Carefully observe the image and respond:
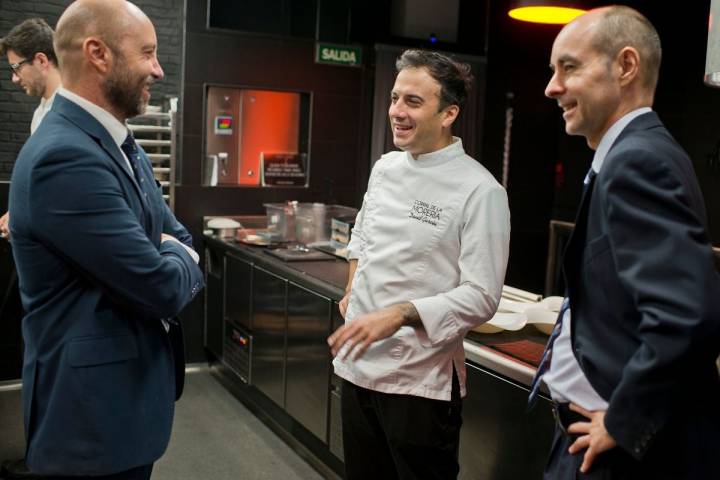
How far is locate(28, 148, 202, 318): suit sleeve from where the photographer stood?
5.05 feet

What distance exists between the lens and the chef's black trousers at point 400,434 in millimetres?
2105

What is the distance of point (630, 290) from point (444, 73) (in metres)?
1.09

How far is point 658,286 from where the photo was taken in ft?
4.04

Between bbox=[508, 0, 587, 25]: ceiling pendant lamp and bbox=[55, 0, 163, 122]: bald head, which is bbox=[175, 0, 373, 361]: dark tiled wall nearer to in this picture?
bbox=[508, 0, 587, 25]: ceiling pendant lamp

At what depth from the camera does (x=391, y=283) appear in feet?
7.06

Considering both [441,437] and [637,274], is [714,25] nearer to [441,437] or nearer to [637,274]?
[637,274]

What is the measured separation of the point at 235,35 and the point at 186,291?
3669 millimetres

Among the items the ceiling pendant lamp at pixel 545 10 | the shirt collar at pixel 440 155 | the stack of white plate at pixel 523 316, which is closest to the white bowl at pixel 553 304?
the stack of white plate at pixel 523 316

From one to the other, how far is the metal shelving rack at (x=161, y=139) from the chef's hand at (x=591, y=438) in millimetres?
3844

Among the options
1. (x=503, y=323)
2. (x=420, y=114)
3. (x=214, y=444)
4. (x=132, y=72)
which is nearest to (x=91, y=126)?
(x=132, y=72)

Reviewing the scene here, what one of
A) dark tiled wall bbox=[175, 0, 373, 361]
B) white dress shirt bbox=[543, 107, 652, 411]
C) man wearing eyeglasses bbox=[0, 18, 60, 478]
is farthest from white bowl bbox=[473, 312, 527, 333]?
dark tiled wall bbox=[175, 0, 373, 361]

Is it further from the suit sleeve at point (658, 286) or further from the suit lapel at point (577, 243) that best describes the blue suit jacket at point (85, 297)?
the suit sleeve at point (658, 286)

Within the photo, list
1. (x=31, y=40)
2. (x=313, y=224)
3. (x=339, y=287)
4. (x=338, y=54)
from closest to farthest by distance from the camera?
1. (x=31, y=40)
2. (x=339, y=287)
3. (x=313, y=224)
4. (x=338, y=54)

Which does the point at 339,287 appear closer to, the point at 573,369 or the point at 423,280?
the point at 423,280
